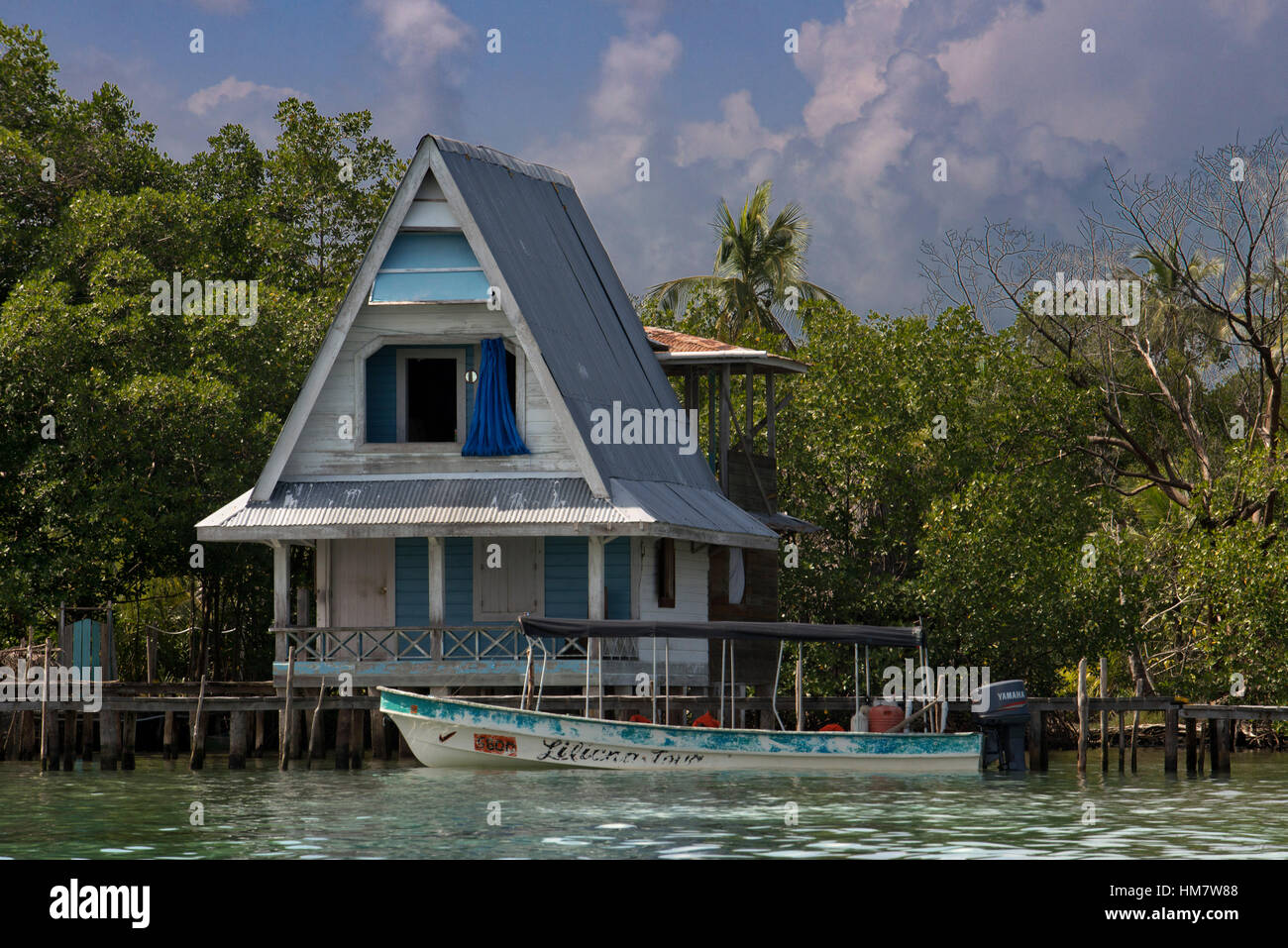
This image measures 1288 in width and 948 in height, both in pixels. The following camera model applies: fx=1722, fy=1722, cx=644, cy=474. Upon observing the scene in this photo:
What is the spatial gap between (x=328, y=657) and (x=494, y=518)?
3.76 m

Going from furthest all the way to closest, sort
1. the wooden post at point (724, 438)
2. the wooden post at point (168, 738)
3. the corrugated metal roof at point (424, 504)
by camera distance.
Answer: the wooden post at point (724, 438) → the wooden post at point (168, 738) → the corrugated metal roof at point (424, 504)

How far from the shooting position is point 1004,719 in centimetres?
2733

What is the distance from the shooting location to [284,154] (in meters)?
43.5

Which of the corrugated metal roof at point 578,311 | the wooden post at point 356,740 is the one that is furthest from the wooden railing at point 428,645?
the corrugated metal roof at point 578,311

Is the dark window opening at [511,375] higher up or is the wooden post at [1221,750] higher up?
the dark window opening at [511,375]

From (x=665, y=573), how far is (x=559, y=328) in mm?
4740

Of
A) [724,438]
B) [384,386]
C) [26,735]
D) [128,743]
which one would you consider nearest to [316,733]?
[128,743]

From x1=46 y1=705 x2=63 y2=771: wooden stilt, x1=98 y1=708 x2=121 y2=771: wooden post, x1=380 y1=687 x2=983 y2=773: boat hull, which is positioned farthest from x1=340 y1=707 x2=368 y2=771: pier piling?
x1=46 y1=705 x2=63 y2=771: wooden stilt

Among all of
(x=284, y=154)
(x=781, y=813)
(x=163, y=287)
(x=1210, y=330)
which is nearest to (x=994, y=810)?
(x=781, y=813)

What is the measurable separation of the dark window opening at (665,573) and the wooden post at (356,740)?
581cm

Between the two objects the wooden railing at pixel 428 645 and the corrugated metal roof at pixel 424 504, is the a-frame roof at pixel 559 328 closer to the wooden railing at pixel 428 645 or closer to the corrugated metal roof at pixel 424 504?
the corrugated metal roof at pixel 424 504

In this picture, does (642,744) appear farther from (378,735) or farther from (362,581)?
(362,581)

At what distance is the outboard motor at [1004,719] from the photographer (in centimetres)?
2720
